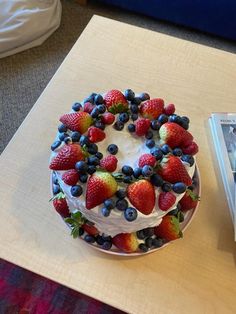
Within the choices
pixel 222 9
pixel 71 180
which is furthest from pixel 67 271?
pixel 222 9

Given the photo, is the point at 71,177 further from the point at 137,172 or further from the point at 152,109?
the point at 152,109

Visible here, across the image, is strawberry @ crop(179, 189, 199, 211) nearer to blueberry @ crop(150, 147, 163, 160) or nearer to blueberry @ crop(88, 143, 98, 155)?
A: blueberry @ crop(150, 147, 163, 160)

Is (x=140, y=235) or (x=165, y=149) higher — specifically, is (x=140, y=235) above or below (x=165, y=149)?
below

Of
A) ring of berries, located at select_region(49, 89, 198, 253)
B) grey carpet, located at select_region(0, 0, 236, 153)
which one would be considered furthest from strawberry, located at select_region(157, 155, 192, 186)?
grey carpet, located at select_region(0, 0, 236, 153)

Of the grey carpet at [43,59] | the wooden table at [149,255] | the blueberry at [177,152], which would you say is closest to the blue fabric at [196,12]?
the grey carpet at [43,59]

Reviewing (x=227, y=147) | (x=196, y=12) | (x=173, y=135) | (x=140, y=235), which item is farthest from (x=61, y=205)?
(x=196, y=12)
